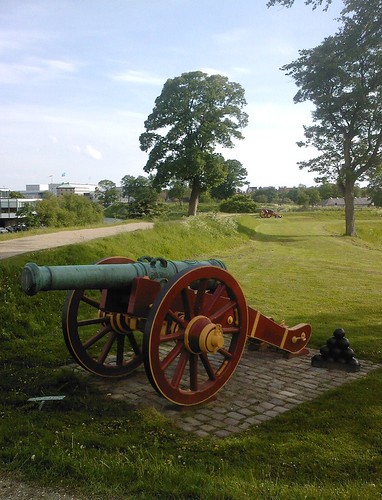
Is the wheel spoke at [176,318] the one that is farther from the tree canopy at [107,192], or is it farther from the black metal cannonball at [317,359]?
the tree canopy at [107,192]

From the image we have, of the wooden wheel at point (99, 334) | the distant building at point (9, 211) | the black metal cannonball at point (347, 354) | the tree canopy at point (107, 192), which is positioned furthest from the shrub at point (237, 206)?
the wooden wheel at point (99, 334)

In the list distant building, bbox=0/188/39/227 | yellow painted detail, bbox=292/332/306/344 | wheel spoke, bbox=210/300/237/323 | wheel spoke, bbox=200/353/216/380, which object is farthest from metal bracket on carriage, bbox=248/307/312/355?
distant building, bbox=0/188/39/227

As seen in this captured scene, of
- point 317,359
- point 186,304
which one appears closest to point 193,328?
point 186,304

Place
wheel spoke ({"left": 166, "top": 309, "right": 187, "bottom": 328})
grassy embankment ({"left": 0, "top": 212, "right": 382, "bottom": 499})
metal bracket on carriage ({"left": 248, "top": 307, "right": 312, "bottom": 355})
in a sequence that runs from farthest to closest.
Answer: metal bracket on carriage ({"left": 248, "top": 307, "right": 312, "bottom": 355})
wheel spoke ({"left": 166, "top": 309, "right": 187, "bottom": 328})
grassy embankment ({"left": 0, "top": 212, "right": 382, "bottom": 499})

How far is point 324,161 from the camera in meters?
30.9

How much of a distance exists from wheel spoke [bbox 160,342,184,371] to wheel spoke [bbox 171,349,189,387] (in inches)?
3.1

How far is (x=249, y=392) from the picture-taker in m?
5.35

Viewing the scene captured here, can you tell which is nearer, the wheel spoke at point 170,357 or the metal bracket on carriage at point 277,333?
the wheel spoke at point 170,357

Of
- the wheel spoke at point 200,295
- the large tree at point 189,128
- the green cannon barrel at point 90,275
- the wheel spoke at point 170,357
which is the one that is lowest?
the wheel spoke at point 170,357

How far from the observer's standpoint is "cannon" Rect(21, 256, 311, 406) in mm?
4336

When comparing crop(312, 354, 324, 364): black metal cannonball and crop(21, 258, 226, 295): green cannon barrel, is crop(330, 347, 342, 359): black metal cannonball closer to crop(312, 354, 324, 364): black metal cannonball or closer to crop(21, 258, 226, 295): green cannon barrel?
crop(312, 354, 324, 364): black metal cannonball

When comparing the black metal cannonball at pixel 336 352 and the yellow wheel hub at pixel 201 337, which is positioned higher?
the yellow wheel hub at pixel 201 337

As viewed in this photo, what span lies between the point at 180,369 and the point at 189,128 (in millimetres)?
28438

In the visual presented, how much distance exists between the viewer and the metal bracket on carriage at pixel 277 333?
5.78 m
